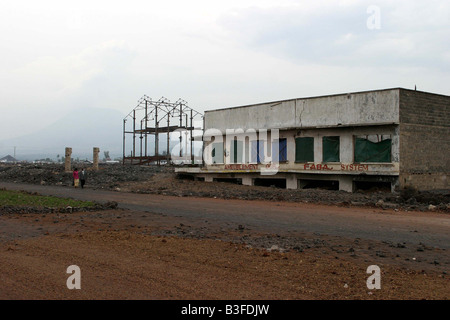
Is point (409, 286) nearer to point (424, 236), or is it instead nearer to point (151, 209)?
point (424, 236)

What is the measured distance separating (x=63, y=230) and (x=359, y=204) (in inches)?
517

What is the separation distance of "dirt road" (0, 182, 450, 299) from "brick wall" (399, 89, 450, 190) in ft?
28.3

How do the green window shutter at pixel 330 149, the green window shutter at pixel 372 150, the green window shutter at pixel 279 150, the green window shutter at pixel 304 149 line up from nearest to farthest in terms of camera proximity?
the green window shutter at pixel 372 150
the green window shutter at pixel 330 149
the green window shutter at pixel 304 149
the green window shutter at pixel 279 150

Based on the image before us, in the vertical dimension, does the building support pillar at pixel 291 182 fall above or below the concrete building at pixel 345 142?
below

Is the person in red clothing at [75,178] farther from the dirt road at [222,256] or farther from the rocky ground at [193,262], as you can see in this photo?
the rocky ground at [193,262]

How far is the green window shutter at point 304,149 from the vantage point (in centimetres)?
2735

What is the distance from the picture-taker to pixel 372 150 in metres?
24.2

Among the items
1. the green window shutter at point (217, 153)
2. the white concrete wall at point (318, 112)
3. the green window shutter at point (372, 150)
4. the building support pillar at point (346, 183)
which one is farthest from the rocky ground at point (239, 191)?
the white concrete wall at point (318, 112)

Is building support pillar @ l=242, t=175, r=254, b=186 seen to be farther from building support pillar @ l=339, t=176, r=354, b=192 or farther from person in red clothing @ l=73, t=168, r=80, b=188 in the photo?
person in red clothing @ l=73, t=168, r=80, b=188

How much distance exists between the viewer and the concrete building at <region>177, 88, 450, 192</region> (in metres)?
23.3

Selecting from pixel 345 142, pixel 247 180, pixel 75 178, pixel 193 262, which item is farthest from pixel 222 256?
pixel 75 178

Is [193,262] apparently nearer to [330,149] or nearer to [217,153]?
[330,149]
